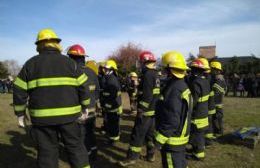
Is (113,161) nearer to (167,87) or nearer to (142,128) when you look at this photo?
(142,128)

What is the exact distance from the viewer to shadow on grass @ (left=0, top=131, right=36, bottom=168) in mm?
5559

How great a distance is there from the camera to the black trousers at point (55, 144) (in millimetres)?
3773

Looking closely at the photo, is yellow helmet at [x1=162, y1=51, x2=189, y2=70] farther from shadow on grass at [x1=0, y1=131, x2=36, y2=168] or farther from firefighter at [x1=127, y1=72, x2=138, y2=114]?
firefighter at [x1=127, y1=72, x2=138, y2=114]

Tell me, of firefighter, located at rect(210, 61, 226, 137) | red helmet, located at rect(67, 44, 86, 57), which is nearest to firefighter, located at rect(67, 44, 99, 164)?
red helmet, located at rect(67, 44, 86, 57)

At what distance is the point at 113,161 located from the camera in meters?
5.70

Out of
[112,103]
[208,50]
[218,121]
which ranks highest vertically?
[208,50]

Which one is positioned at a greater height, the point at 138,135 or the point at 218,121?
the point at 138,135

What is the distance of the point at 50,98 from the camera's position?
3.71 metres

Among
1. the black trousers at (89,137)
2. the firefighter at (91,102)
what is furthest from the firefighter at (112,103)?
the black trousers at (89,137)

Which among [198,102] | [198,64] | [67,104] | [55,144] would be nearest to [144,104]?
[198,102]

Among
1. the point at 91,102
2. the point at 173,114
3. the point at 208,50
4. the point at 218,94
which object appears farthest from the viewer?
the point at 208,50

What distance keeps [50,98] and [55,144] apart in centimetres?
70

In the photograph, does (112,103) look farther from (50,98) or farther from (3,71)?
(3,71)

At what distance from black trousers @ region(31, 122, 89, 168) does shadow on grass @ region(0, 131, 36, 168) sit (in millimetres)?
1893
